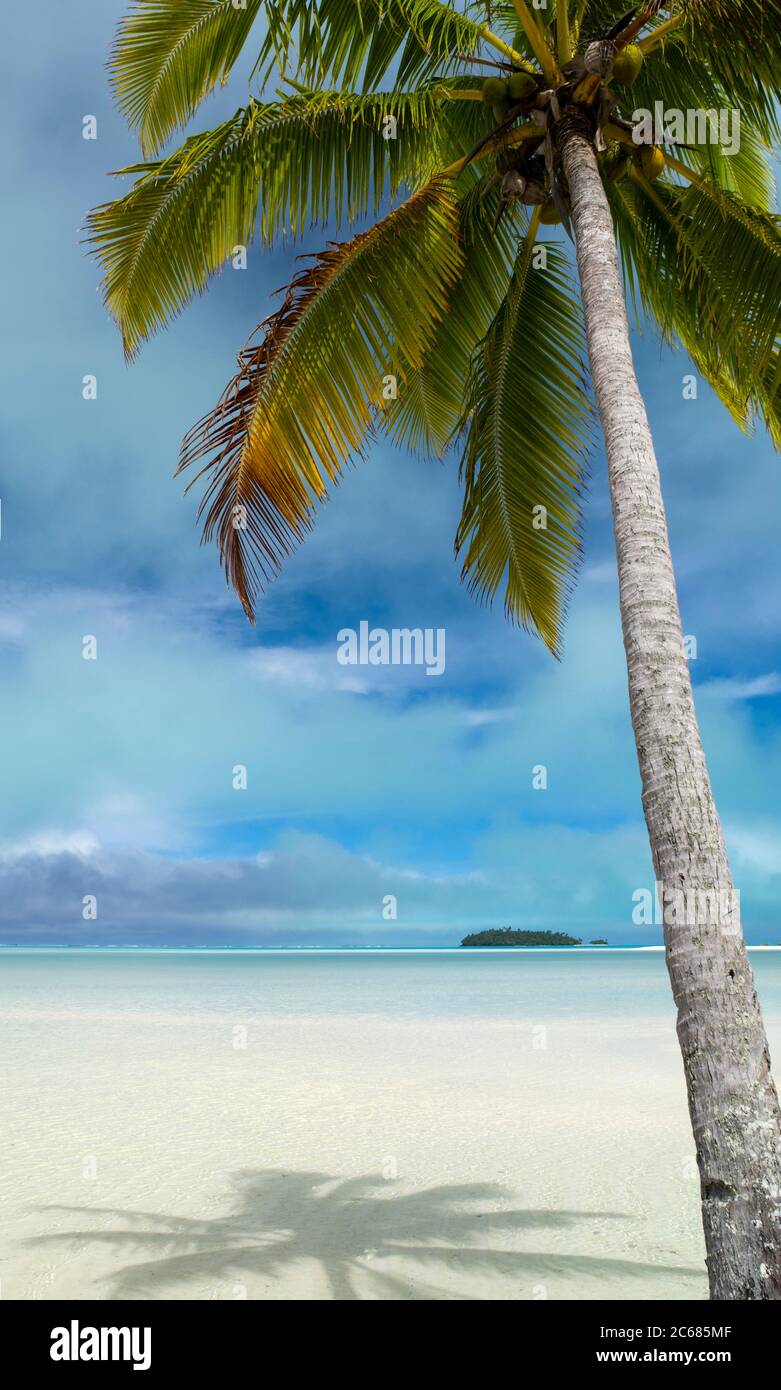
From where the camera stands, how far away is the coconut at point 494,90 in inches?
224

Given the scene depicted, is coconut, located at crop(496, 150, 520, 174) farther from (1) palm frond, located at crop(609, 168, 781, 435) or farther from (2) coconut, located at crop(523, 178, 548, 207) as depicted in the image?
(1) palm frond, located at crop(609, 168, 781, 435)

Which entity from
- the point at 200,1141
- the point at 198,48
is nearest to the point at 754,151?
the point at 198,48

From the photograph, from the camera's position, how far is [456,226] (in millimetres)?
6297

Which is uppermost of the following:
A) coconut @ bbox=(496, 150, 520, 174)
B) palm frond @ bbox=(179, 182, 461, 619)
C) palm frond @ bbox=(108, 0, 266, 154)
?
palm frond @ bbox=(108, 0, 266, 154)

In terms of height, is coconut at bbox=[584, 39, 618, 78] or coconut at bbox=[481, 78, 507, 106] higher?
coconut at bbox=[481, 78, 507, 106]

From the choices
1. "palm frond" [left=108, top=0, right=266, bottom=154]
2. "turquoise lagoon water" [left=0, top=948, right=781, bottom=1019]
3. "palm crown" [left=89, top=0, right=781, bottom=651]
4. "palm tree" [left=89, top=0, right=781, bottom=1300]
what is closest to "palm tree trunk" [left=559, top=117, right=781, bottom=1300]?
"palm tree" [left=89, top=0, right=781, bottom=1300]

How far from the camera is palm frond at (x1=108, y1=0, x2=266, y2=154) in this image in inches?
242

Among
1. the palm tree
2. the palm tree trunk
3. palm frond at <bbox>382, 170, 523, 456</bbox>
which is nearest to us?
the palm tree trunk

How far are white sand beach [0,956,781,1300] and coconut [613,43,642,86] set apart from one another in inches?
276

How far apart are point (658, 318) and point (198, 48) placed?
13.1 ft

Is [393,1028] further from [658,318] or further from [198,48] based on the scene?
[198,48]

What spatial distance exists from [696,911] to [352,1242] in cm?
421
